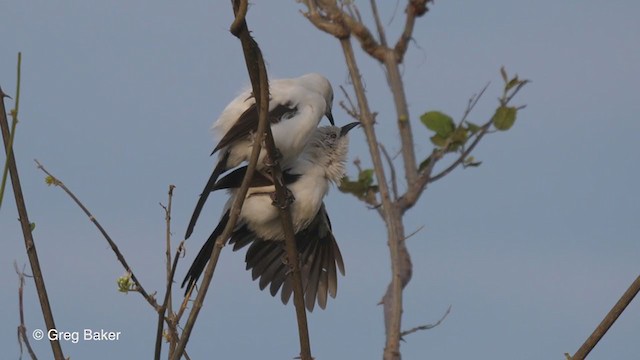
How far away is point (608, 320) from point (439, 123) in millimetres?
797

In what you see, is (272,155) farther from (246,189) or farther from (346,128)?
(346,128)

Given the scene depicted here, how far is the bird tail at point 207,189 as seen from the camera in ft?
14.6

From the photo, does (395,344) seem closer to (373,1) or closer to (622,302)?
(622,302)

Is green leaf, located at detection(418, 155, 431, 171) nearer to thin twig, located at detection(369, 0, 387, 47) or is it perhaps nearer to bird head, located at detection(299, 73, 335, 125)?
thin twig, located at detection(369, 0, 387, 47)

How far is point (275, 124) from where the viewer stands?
16.3 feet

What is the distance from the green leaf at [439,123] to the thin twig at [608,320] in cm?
73

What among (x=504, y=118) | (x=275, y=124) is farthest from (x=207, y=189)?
(x=504, y=118)

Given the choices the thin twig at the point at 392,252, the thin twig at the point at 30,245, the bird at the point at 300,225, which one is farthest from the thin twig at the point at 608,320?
the bird at the point at 300,225

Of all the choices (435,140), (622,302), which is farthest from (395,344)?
(435,140)

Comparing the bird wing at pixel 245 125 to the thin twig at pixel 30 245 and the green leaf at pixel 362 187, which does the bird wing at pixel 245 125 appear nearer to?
the green leaf at pixel 362 187

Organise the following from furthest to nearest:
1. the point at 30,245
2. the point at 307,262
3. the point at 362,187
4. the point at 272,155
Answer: the point at 307,262 → the point at 272,155 → the point at 362,187 → the point at 30,245

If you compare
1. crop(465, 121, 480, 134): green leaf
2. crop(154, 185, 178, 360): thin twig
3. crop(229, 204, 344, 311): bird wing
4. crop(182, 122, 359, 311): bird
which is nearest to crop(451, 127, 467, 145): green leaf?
crop(465, 121, 480, 134): green leaf

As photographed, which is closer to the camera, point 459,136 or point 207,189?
point 459,136

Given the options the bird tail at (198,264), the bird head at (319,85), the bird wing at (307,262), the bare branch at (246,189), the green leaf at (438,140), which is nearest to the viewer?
the bare branch at (246,189)
